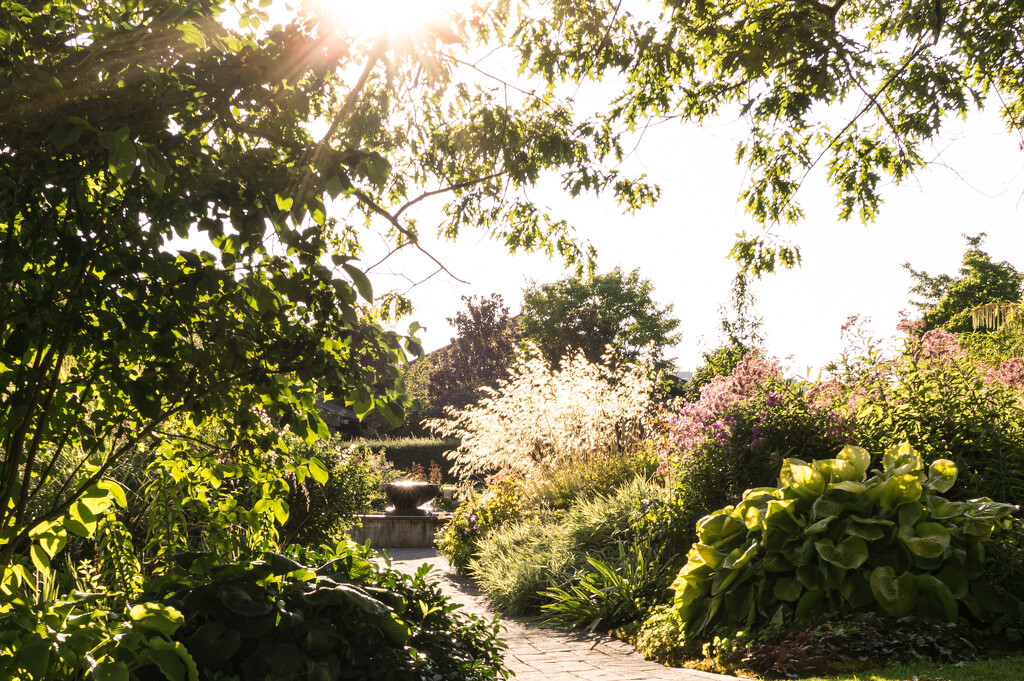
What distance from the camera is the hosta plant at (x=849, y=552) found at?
4.08 metres

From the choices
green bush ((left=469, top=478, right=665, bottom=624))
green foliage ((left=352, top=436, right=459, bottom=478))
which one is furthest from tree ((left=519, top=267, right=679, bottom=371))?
green bush ((left=469, top=478, right=665, bottom=624))

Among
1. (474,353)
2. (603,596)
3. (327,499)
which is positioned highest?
(474,353)

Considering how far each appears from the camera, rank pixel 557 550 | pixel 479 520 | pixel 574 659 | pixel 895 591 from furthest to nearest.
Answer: pixel 479 520, pixel 557 550, pixel 574 659, pixel 895 591

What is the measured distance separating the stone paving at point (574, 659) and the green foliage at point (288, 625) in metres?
1.33

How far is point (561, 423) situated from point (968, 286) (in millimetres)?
26411

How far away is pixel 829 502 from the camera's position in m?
4.46

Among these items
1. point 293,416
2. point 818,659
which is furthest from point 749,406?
point 293,416

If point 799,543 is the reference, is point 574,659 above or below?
below

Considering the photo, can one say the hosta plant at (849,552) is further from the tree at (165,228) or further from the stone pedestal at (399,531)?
the stone pedestal at (399,531)

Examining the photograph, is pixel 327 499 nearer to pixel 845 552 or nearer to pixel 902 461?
pixel 845 552

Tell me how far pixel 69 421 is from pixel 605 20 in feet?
12.7

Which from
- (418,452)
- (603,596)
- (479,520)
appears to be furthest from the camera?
(418,452)

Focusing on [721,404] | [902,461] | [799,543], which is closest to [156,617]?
[799,543]

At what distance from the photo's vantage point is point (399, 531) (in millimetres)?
12156
